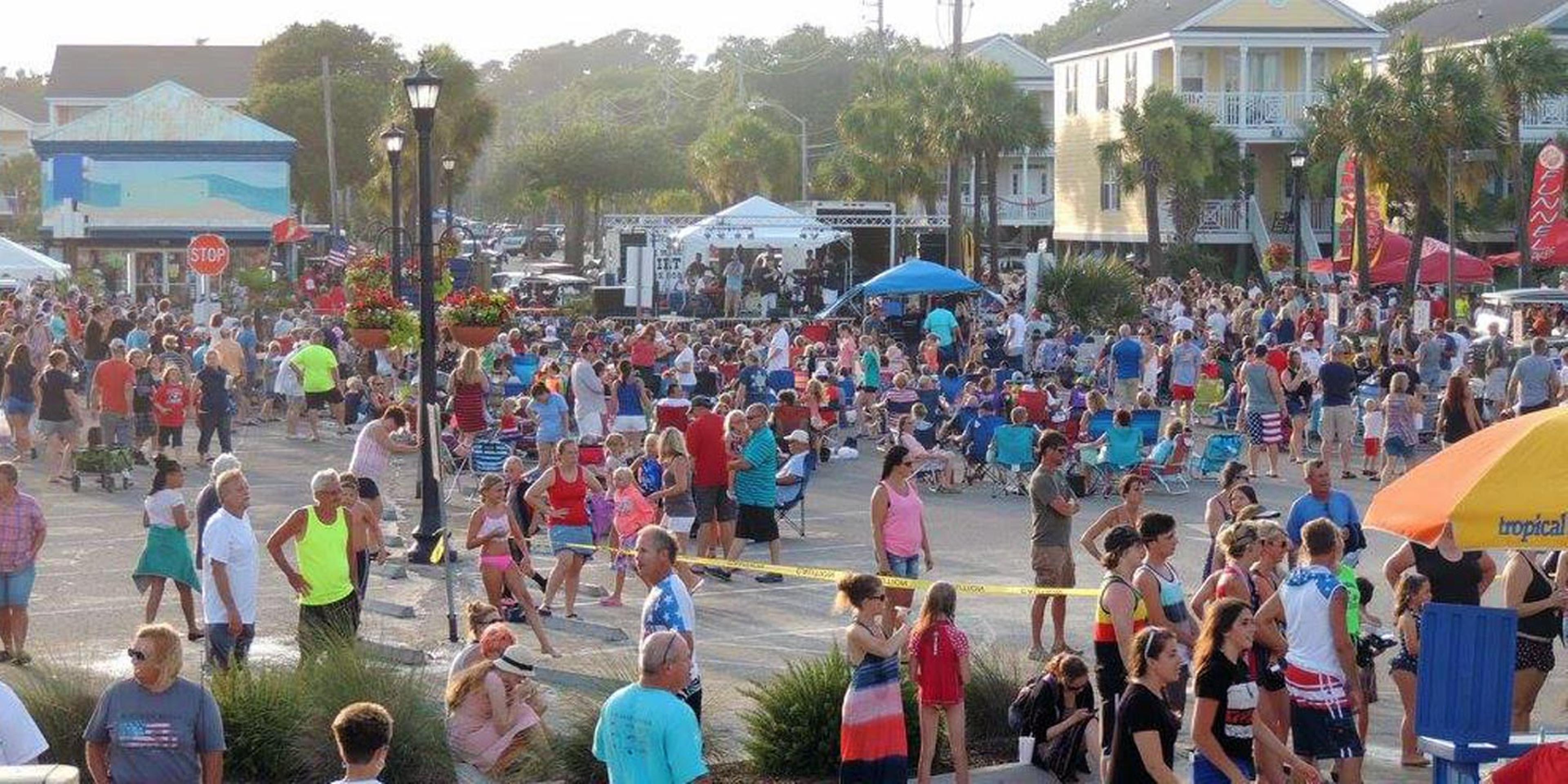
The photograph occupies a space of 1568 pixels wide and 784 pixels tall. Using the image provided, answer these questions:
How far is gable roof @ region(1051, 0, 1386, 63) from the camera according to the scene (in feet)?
177

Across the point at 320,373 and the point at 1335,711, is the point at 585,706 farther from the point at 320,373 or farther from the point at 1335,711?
the point at 320,373

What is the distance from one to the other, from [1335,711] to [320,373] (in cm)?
1898

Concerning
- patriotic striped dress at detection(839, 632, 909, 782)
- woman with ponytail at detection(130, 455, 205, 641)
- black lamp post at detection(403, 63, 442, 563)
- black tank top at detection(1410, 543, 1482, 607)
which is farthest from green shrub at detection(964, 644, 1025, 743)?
black lamp post at detection(403, 63, 442, 563)

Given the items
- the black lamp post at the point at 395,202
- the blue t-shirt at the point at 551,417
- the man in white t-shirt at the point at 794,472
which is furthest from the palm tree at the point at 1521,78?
the man in white t-shirt at the point at 794,472

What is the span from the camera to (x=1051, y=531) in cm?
1370

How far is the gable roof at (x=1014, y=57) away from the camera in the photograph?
72.1m

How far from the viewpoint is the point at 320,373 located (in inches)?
1038

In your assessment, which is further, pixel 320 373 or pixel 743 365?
pixel 743 365

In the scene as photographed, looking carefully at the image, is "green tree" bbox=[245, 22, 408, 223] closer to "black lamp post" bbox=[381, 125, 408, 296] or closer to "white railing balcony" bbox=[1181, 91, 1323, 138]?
"white railing balcony" bbox=[1181, 91, 1323, 138]

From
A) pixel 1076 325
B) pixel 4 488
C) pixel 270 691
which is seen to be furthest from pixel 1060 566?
pixel 1076 325

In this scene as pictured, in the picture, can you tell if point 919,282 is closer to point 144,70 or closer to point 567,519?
point 567,519

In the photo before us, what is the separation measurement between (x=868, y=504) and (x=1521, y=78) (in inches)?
1050

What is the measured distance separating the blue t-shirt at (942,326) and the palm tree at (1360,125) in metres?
12.5

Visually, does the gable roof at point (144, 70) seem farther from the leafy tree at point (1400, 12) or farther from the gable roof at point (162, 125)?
the leafy tree at point (1400, 12)
